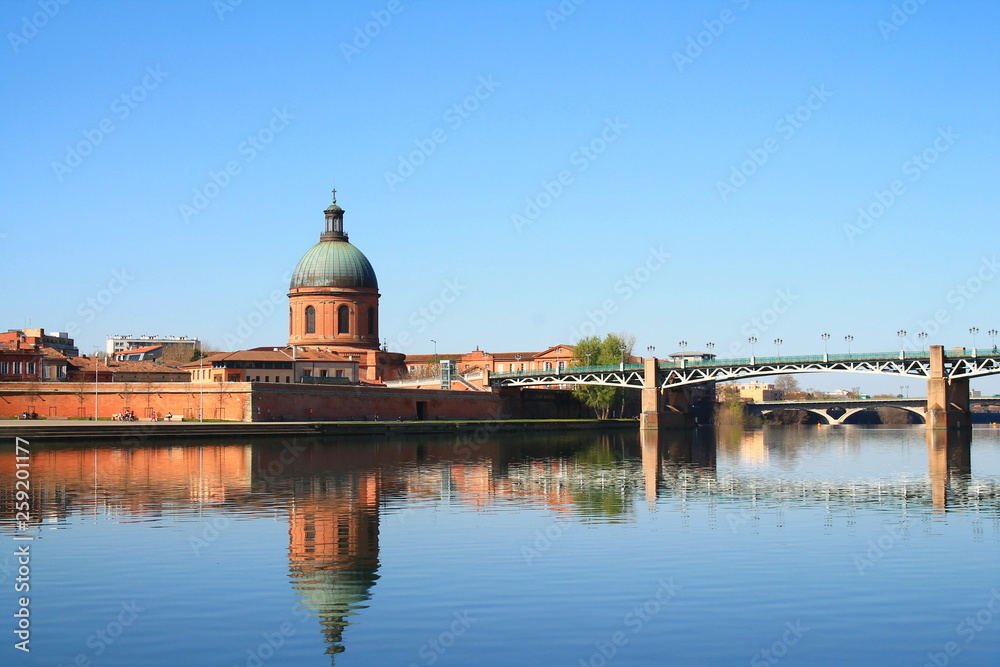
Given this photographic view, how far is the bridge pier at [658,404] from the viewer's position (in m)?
99.4

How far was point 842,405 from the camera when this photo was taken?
14150cm

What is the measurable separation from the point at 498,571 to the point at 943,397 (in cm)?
7499

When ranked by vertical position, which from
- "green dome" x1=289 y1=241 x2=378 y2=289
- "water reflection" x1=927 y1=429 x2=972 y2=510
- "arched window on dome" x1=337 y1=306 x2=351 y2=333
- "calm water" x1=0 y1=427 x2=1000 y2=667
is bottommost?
"water reflection" x1=927 y1=429 x2=972 y2=510

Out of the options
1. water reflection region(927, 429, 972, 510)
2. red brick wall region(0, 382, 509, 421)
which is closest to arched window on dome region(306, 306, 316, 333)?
red brick wall region(0, 382, 509, 421)

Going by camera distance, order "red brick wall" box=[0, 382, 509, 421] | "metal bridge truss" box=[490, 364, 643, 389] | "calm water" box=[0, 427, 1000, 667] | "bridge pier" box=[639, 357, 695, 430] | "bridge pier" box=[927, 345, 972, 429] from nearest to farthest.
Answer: "calm water" box=[0, 427, 1000, 667] < "red brick wall" box=[0, 382, 509, 421] < "bridge pier" box=[927, 345, 972, 429] < "bridge pier" box=[639, 357, 695, 430] < "metal bridge truss" box=[490, 364, 643, 389]

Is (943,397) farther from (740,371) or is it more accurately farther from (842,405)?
(842,405)

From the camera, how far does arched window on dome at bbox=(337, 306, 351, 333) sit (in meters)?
108

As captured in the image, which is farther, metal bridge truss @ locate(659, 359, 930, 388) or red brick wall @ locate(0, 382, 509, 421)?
metal bridge truss @ locate(659, 359, 930, 388)

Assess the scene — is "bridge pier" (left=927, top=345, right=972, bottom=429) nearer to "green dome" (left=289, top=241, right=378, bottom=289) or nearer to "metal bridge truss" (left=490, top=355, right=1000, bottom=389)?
"metal bridge truss" (left=490, top=355, right=1000, bottom=389)

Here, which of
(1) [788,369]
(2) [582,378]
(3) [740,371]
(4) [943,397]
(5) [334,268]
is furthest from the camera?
(5) [334,268]

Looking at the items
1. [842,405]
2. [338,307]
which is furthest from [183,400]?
[842,405]

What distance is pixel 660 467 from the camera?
49219mm

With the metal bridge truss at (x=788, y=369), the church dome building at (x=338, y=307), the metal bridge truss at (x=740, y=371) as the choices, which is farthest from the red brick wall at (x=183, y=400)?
the metal bridge truss at (x=788, y=369)

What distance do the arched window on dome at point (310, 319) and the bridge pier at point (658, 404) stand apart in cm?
3110
